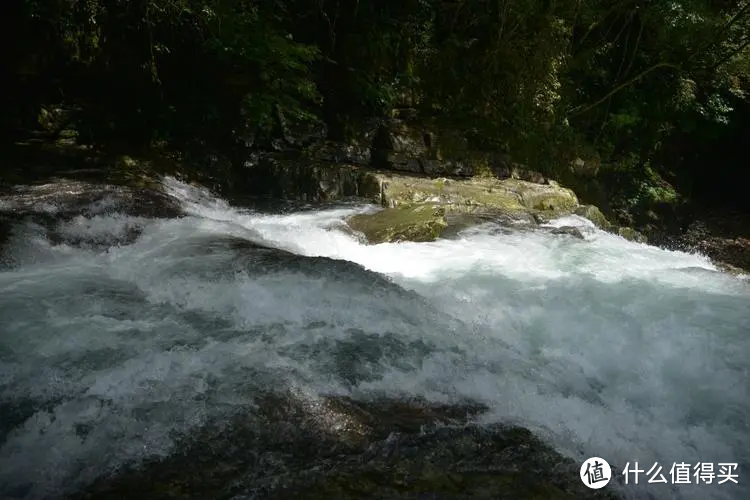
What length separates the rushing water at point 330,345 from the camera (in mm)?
2283

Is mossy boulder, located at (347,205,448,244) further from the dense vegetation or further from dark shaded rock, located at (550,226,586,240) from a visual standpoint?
the dense vegetation

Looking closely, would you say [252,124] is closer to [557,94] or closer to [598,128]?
[557,94]

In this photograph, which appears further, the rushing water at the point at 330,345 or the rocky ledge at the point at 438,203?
the rocky ledge at the point at 438,203

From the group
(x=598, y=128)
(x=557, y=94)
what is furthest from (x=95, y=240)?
(x=598, y=128)

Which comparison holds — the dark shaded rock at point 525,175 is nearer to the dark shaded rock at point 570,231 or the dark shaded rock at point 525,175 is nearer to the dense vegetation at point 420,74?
the dense vegetation at point 420,74

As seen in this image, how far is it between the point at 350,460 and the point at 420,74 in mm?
9122

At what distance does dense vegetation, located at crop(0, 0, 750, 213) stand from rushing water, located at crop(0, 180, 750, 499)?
394 centimetres

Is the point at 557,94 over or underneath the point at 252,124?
over

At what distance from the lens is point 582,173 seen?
11.7m

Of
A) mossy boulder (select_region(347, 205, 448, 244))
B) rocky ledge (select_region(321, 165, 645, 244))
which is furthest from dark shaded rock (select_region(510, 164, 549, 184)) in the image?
mossy boulder (select_region(347, 205, 448, 244))

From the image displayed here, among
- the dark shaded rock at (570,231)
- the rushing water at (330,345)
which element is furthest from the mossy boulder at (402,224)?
the dark shaded rock at (570,231)

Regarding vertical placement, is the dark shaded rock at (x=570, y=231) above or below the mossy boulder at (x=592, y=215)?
above

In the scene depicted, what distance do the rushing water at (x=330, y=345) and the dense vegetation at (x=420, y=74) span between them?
12.9 ft

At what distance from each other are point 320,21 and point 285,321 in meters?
8.04
